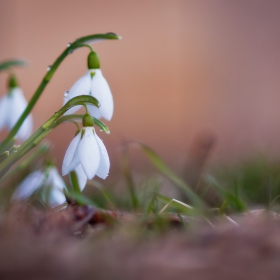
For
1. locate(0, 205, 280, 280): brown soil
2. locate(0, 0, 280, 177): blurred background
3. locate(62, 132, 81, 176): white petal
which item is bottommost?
locate(0, 0, 280, 177): blurred background

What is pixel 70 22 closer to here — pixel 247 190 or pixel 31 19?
pixel 31 19

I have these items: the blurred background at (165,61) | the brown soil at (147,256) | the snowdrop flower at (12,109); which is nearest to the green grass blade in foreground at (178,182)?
the brown soil at (147,256)

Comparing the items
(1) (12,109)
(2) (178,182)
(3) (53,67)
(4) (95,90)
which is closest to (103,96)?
(4) (95,90)

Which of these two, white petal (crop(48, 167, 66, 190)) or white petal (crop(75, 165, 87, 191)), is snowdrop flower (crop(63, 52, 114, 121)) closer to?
white petal (crop(75, 165, 87, 191))

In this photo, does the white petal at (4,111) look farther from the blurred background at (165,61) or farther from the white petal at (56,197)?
the blurred background at (165,61)

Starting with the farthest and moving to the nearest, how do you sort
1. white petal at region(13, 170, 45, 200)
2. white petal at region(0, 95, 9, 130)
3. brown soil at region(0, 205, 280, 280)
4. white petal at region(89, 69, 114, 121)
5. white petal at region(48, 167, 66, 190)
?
1. white petal at region(0, 95, 9, 130)
2. white petal at region(48, 167, 66, 190)
3. white petal at region(13, 170, 45, 200)
4. white petal at region(89, 69, 114, 121)
5. brown soil at region(0, 205, 280, 280)

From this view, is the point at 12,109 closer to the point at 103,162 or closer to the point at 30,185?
the point at 30,185

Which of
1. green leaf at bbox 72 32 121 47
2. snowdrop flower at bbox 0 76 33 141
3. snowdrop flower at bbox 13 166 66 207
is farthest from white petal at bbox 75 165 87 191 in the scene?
snowdrop flower at bbox 0 76 33 141

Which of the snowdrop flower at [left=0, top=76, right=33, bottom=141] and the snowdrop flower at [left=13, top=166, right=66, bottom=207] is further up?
the snowdrop flower at [left=0, top=76, right=33, bottom=141]
